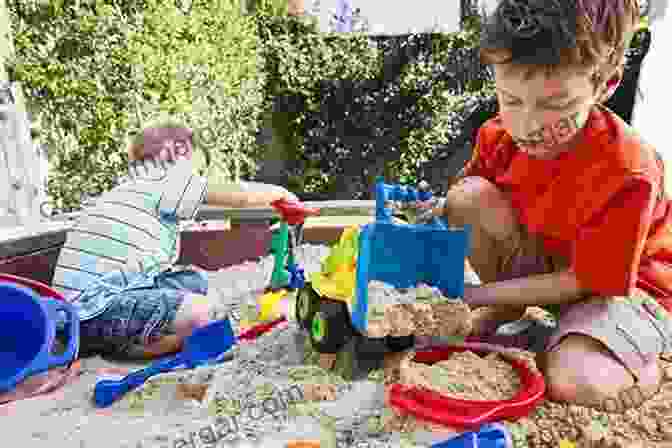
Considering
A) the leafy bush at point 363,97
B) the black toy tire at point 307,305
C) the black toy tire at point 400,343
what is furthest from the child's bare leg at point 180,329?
the leafy bush at point 363,97

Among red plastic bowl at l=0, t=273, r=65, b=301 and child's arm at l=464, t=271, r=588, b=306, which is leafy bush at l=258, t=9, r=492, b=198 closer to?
red plastic bowl at l=0, t=273, r=65, b=301

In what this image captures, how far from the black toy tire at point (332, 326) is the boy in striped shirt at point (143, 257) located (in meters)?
0.50

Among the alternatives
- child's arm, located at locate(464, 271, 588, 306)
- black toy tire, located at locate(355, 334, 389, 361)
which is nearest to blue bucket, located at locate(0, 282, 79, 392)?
black toy tire, located at locate(355, 334, 389, 361)

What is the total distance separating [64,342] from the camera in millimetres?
1596

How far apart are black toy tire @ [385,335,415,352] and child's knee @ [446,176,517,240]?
310 millimetres

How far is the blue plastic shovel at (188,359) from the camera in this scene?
129cm

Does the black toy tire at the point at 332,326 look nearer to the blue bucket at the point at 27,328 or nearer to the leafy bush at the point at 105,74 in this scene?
the blue bucket at the point at 27,328

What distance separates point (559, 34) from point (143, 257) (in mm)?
1226

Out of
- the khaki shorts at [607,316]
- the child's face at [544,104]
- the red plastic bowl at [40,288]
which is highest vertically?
the child's face at [544,104]

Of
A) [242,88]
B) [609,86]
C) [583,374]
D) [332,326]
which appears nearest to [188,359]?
[332,326]

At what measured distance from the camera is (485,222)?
1.41 m

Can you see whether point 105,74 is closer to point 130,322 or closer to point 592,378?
point 130,322

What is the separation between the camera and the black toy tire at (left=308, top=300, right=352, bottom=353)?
1.25 meters

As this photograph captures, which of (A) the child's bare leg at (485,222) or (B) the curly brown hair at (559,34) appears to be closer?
(B) the curly brown hair at (559,34)
